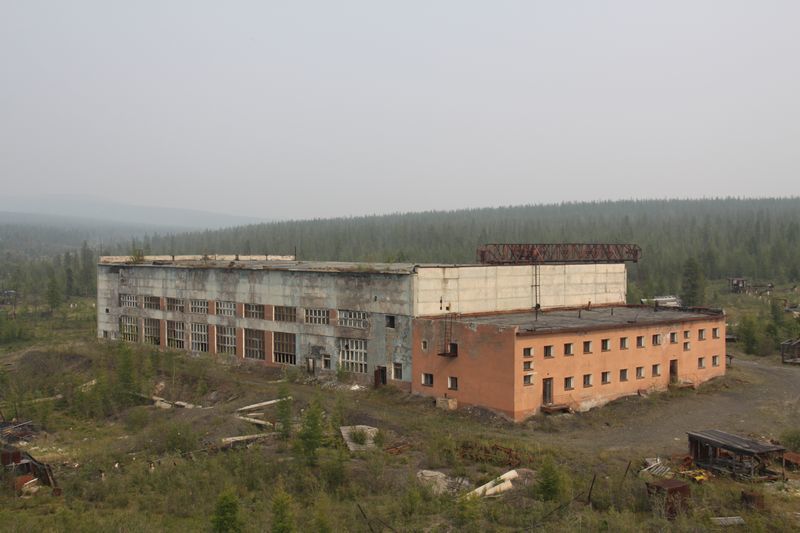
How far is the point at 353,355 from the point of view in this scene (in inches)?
1486

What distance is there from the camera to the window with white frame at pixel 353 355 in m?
37.3

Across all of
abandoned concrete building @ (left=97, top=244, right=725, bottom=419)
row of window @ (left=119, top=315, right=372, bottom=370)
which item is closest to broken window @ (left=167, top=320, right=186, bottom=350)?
row of window @ (left=119, top=315, right=372, bottom=370)

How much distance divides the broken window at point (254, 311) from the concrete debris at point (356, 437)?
51.9 ft

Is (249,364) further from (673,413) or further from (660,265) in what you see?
(660,265)

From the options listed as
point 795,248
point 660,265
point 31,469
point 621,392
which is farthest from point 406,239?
point 31,469

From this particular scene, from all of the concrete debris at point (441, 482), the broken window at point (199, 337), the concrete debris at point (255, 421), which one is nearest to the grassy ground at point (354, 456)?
the concrete debris at point (441, 482)

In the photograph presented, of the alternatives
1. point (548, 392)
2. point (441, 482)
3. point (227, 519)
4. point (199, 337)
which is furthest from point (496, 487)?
point (199, 337)

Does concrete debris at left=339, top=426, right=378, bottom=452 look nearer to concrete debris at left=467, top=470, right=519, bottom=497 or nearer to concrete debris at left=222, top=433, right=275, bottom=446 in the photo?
concrete debris at left=222, top=433, right=275, bottom=446

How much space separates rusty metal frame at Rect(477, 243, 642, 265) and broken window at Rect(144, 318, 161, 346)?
72.7 feet

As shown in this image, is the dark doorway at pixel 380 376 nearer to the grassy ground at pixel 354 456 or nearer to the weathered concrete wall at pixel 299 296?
the weathered concrete wall at pixel 299 296

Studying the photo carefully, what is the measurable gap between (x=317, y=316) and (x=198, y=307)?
10.6 metres

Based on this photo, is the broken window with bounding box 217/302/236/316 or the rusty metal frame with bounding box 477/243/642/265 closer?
the rusty metal frame with bounding box 477/243/642/265

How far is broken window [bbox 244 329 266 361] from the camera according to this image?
42.5m

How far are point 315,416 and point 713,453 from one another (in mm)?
12784
